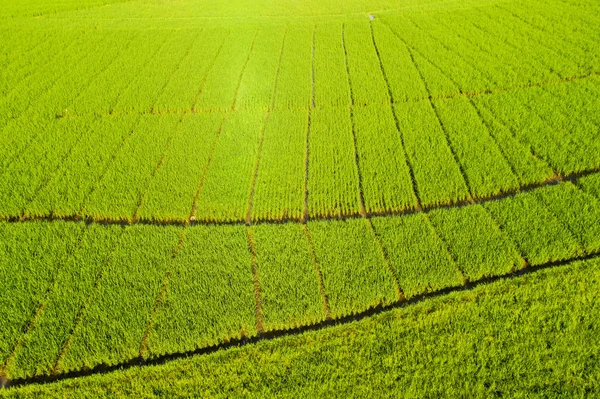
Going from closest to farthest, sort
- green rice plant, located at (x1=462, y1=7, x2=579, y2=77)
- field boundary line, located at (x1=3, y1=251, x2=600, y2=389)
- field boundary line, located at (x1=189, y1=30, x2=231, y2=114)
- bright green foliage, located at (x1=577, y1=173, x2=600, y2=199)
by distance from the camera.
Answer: field boundary line, located at (x1=3, y1=251, x2=600, y2=389), bright green foliage, located at (x1=577, y1=173, x2=600, y2=199), field boundary line, located at (x1=189, y1=30, x2=231, y2=114), green rice plant, located at (x1=462, y1=7, x2=579, y2=77)

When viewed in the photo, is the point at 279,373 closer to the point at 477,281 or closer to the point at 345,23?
the point at 477,281

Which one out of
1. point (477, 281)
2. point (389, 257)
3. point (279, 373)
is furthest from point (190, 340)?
point (477, 281)

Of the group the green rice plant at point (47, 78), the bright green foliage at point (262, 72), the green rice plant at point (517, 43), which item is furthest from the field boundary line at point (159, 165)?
the green rice plant at point (517, 43)

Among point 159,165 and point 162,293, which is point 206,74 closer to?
point 159,165

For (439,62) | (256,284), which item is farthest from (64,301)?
(439,62)

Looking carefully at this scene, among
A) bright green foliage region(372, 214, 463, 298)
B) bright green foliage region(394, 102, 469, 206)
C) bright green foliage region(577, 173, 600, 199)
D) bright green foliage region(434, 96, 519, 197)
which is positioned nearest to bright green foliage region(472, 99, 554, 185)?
bright green foliage region(434, 96, 519, 197)

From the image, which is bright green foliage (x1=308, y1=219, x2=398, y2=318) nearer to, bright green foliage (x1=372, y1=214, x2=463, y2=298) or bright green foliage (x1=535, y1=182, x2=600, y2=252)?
bright green foliage (x1=372, y1=214, x2=463, y2=298)
